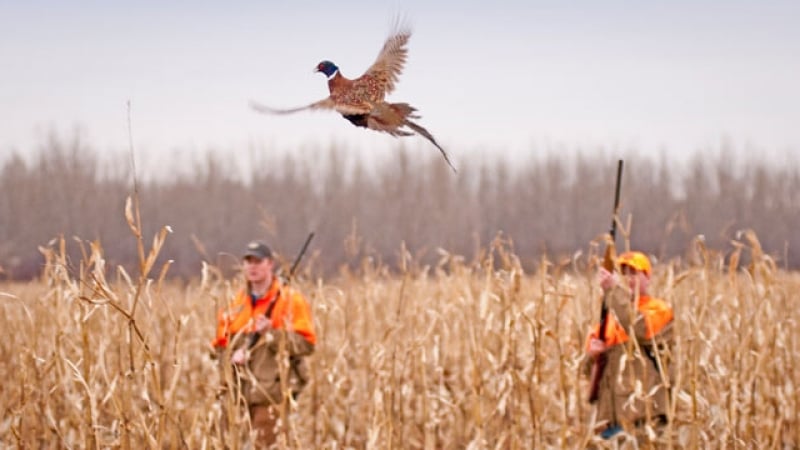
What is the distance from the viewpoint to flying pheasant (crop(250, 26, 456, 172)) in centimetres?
84

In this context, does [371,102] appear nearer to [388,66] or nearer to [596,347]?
[388,66]

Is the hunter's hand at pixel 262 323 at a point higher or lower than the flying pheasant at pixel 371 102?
lower

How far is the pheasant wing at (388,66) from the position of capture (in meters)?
0.94

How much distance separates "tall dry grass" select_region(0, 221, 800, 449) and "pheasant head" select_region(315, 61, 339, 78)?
32.2 inches

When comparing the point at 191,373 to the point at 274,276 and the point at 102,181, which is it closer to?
the point at 274,276

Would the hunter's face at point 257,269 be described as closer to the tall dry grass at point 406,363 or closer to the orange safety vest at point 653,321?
the tall dry grass at point 406,363

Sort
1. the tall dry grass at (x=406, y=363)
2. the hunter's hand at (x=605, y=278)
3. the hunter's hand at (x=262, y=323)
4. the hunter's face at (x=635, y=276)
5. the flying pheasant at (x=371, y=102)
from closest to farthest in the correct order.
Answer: the flying pheasant at (x=371, y=102), the tall dry grass at (x=406, y=363), the hunter's hand at (x=605, y=278), the hunter's face at (x=635, y=276), the hunter's hand at (x=262, y=323)

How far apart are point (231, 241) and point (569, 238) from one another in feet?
45.0

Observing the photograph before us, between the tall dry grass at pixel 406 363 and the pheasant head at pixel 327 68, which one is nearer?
the pheasant head at pixel 327 68

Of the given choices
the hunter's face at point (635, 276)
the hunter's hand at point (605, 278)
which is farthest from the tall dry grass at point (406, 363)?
the hunter's face at point (635, 276)

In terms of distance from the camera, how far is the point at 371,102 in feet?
2.86

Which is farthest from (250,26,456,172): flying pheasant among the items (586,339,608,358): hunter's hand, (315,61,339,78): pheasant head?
(586,339,608,358): hunter's hand

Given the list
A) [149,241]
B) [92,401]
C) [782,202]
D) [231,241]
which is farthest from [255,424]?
[782,202]

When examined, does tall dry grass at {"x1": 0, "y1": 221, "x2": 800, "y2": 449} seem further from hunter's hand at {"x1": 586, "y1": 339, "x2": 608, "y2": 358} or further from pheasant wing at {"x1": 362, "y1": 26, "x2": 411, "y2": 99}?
pheasant wing at {"x1": 362, "y1": 26, "x2": 411, "y2": 99}
